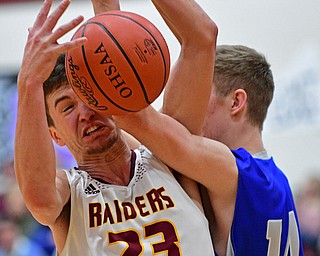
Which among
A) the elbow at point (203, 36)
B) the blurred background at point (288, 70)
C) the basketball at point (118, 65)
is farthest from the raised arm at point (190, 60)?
the blurred background at point (288, 70)

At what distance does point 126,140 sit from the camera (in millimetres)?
3496

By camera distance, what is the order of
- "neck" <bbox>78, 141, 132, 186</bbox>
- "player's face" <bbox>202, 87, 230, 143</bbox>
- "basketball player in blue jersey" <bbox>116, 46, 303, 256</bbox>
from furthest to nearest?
1. "player's face" <bbox>202, 87, 230, 143</bbox>
2. "neck" <bbox>78, 141, 132, 186</bbox>
3. "basketball player in blue jersey" <bbox>116, 46, 303, 256</bbox>

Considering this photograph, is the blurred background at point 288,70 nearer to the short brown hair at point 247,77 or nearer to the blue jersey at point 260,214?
the short brown hair at point 247,77

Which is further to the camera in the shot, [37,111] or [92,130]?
[92,130]

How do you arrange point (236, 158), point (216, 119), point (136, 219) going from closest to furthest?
point (136, 219) → point (236, 158) → point (216, 119)

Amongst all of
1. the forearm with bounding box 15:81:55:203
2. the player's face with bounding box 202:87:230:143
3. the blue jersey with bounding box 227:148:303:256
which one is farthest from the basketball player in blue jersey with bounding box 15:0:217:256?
the player's face with bounding box 202:87:230:143

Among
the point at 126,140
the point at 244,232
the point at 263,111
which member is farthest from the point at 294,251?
the point at 126,140

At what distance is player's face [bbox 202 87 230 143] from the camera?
3.44m

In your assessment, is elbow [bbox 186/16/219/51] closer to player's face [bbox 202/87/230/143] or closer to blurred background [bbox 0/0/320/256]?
player's face [bbox 202/87/230/143]

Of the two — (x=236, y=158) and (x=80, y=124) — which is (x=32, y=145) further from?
(x=236, y=158)

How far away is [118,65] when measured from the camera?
270 cm

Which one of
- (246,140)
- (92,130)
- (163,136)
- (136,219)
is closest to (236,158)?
(246,140)

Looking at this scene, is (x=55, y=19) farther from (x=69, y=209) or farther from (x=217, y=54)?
(x=217, y=54)

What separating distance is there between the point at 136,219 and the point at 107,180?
0.84ft
